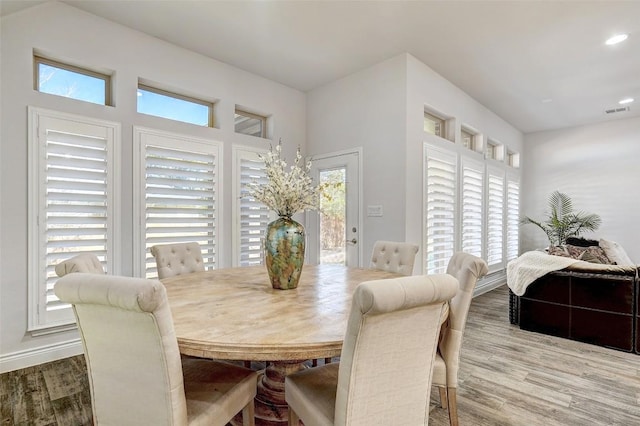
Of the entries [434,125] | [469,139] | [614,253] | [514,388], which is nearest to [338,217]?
[434,125]

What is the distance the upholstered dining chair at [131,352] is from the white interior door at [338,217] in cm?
284

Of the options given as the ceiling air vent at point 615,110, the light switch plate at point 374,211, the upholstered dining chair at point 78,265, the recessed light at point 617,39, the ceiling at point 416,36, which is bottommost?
the upholstered dining chair at point 78,265

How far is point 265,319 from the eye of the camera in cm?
140

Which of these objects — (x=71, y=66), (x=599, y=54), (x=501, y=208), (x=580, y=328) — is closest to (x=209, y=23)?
(x=71, y=66)

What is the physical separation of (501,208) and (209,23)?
5.40 meters

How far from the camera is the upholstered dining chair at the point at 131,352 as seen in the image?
98 cm

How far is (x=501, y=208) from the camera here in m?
5.77

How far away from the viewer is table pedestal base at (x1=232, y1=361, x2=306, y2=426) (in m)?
1.88

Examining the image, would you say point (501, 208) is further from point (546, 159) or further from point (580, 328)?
point (580, 328)

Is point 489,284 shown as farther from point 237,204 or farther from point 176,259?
point 176,259

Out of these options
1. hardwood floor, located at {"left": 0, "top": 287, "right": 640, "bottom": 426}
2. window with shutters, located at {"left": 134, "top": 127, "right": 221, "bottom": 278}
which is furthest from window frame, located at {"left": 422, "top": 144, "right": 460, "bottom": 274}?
window with shutters, located at {"left": 134, "top": 127, "right": 221, "bottom": 278}

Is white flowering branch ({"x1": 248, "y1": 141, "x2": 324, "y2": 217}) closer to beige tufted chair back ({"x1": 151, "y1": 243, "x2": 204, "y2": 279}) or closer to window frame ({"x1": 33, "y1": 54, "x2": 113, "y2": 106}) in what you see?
beige tufted chair back ({"x1": 151, "y1": 243, "x2": 204, "y2": 279})

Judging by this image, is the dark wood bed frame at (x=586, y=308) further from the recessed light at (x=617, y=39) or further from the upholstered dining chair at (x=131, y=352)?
the upholstered dining chair at (x=131, y=352)

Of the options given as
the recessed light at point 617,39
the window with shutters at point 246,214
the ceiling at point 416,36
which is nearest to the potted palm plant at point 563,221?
the ceiling at point 416,36
